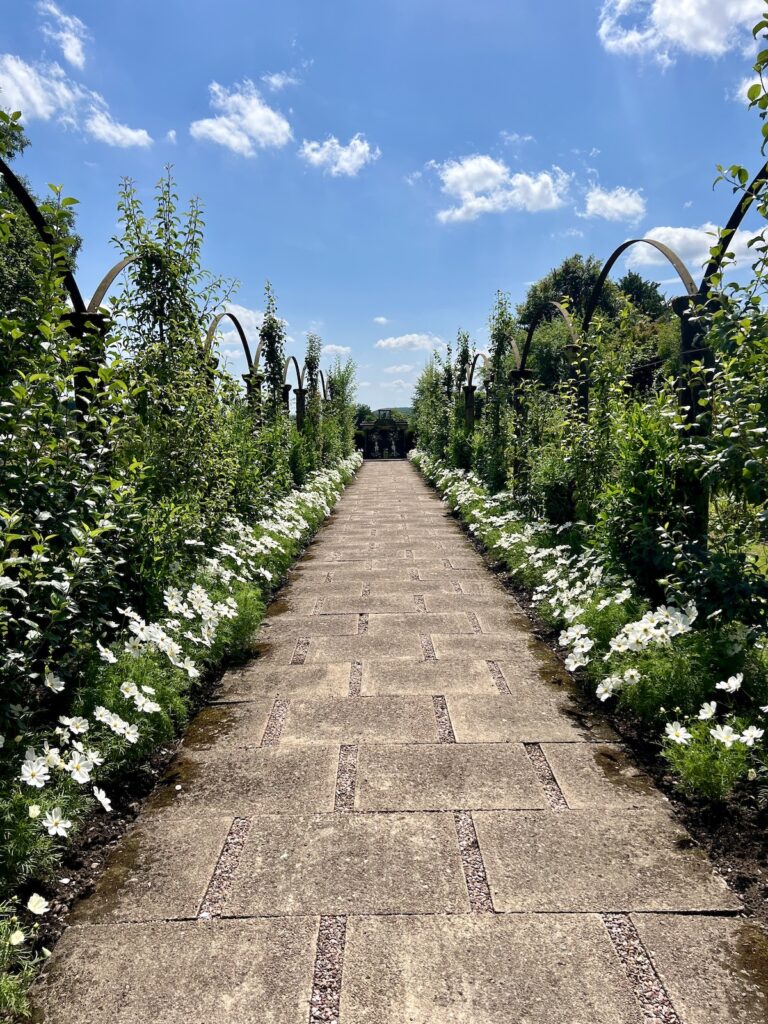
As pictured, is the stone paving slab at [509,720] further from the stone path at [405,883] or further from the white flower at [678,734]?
the white flower at [678,734]

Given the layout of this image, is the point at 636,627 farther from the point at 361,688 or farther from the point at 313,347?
the point at 313,347

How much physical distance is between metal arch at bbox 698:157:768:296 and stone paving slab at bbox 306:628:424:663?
2.39 meters

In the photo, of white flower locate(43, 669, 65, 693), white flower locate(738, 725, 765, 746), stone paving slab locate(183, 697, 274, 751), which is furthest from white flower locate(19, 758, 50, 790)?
white flower locate(738, 725, 765, 746)

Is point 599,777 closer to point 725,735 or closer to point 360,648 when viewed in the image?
point 725,735

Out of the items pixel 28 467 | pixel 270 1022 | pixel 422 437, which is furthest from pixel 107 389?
pixel 422 437

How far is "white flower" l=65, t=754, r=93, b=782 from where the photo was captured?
→ 6.45 feet

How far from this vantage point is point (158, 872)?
187 cm

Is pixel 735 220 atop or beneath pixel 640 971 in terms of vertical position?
atop

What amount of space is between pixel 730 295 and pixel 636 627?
143cm

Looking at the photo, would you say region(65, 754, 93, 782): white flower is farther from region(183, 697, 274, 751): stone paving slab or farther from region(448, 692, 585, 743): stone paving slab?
region(448, 692, 585, 743): stone paving slab

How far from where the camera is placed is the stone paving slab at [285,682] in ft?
10.2

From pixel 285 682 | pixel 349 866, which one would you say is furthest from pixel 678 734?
pixel 285 682

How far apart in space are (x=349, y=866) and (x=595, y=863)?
2.37 ft

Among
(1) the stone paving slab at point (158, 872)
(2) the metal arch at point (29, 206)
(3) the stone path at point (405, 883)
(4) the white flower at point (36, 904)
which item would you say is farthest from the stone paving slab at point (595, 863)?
(2) the metal arch at point (29, 206)
